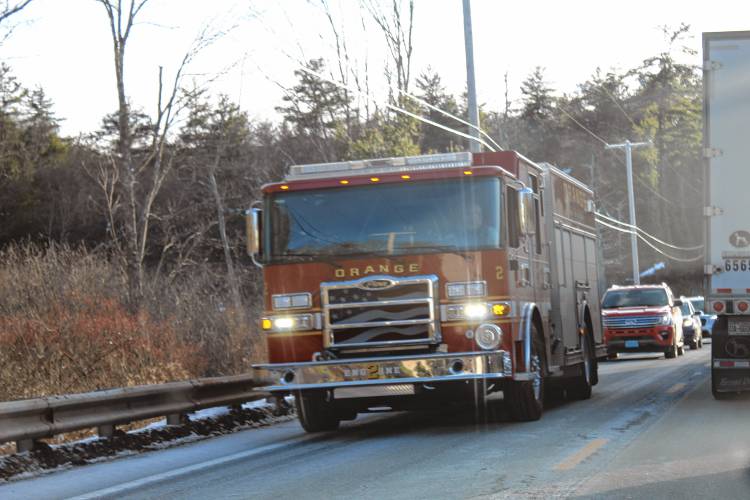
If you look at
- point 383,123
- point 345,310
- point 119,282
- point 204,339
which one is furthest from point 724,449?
point 383,123

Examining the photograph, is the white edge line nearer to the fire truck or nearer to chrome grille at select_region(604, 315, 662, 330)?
the fire truck

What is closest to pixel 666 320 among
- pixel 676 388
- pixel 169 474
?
pixel 676 388

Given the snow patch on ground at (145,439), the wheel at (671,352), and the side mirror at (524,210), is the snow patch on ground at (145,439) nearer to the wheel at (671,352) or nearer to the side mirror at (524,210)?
the side mirror at (524,210)

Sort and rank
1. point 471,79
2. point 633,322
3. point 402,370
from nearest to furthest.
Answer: point 402,370, point 471,79, point 633,322

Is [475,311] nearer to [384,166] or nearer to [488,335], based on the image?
[488,335]

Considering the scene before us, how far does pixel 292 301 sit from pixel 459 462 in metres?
3.33

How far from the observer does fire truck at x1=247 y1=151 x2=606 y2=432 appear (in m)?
12.4

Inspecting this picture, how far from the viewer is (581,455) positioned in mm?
10305

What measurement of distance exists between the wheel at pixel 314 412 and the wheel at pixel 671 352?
1791 centimetres

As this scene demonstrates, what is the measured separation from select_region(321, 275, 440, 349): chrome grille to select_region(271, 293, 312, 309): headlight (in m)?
0.20

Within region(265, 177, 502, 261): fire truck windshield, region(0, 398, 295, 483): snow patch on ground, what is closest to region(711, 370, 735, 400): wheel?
region(265, 177, 502, 261): fire truck windshield

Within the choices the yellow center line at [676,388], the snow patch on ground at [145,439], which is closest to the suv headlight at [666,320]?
the yellow center line at [676,388]

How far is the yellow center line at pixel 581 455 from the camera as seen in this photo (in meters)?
9.62

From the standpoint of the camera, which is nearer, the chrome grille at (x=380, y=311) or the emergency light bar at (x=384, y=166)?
the chrome grille at (x=380, y=311)
